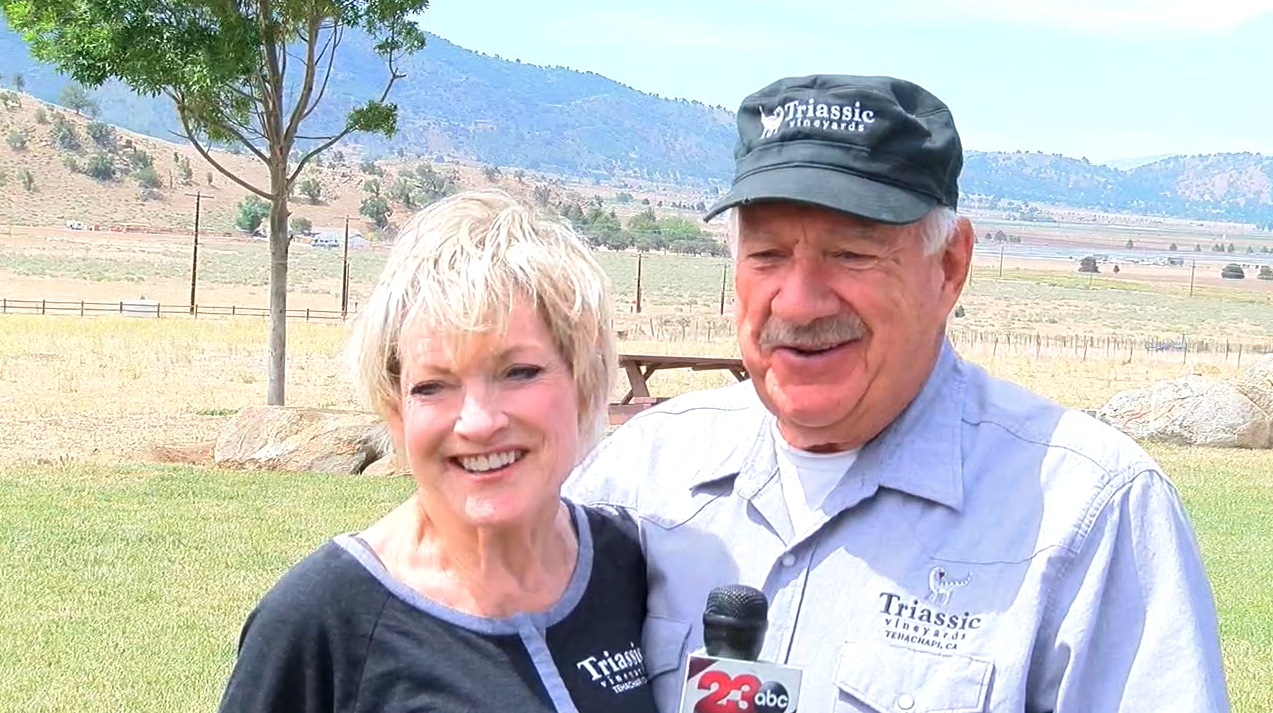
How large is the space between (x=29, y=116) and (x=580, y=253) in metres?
112

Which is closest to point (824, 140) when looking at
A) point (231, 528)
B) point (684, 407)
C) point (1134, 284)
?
point (684, 407)

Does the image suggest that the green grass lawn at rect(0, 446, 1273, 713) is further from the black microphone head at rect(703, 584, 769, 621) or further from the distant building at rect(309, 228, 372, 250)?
the distant building at rect(309, 228, 372, 250)

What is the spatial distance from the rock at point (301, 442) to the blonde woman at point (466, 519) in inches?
434

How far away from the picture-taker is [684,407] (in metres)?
2.97

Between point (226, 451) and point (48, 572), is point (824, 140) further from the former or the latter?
point (226, 451)

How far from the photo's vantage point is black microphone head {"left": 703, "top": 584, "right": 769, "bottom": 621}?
2.19 meters

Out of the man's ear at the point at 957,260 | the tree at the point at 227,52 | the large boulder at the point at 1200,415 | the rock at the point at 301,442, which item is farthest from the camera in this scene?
the large boulder at the point at 1200,415

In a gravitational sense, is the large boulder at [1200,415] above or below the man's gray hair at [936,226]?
below

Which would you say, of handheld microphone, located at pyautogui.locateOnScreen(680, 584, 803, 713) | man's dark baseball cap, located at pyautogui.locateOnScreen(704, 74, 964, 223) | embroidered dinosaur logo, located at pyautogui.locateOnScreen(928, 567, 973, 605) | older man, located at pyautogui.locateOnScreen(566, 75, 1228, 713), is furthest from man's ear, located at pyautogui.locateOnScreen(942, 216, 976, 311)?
handheld microphone, located at pyautogui.locateOnScreen(680, 584, 803, 713)

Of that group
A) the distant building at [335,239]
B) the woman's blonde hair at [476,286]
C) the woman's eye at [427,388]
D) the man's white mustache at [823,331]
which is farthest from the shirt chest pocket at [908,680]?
the distant building at [335,239]

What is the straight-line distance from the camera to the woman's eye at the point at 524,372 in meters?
2.39

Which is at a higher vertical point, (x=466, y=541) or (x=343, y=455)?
(x=466, y=541)

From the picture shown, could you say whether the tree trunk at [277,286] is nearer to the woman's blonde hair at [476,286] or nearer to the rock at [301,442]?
the rock at [301,442]

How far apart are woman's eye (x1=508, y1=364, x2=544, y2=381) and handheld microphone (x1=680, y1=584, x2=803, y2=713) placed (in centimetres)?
49
